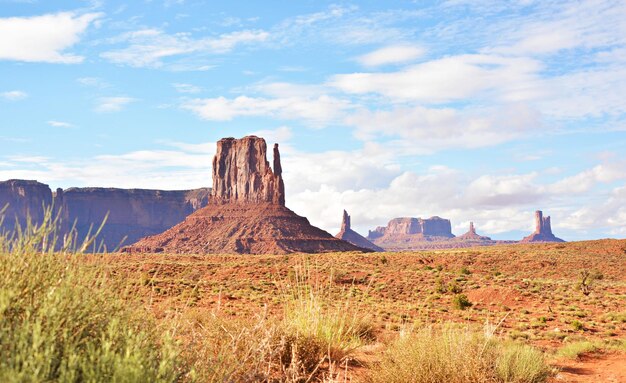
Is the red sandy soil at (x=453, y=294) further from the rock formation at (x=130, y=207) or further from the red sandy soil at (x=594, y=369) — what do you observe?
the rock formation at (x=130, y=207)

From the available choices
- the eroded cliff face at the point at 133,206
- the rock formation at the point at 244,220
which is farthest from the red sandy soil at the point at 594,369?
the eroded cliff face at the point at 133,206

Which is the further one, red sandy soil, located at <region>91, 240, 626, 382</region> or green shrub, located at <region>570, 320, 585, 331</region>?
green shrub, located at <region>570, 320, 585, 331</region>

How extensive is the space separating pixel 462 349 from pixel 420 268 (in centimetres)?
4502

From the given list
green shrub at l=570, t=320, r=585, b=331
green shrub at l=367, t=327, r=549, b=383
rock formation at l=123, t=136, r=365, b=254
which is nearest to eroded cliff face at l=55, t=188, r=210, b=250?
rock formation at l=123, t=136, r=365, b=254

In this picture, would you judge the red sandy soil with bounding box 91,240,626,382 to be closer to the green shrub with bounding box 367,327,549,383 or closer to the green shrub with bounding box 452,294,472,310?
the green shrub with bounding box 452,294,472,310

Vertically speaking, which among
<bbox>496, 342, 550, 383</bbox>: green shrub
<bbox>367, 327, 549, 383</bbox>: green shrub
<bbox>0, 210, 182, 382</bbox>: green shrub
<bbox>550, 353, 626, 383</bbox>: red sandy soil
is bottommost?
<bbox>550, 353, 626, 383</bbox>: red sandy soil

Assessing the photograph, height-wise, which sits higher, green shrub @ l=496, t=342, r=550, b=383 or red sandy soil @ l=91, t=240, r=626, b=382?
green shrub @ l=496, t=342, r=550, b=383

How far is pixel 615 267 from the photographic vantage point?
52312 mm

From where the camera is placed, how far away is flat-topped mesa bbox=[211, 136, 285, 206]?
135 m

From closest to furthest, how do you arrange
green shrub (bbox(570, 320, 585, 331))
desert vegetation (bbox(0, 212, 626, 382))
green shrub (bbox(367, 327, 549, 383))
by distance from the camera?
desert vegetation (bbox(0, 212, 626, 382)), green shrub (bbox(367, 327, 549, 383)), green shrub (bbox(570, 320, 585, 331))

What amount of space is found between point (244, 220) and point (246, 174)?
925 inches

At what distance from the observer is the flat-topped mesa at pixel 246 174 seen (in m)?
135

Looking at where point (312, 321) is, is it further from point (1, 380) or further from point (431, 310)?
point (431, 310)

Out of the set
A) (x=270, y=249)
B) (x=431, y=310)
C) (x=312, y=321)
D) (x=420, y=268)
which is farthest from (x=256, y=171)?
(x=312, y=321)
